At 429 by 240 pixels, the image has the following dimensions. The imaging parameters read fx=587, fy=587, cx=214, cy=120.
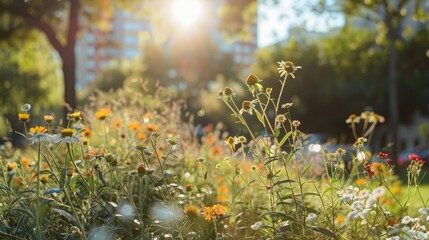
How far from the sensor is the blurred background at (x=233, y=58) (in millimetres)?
14008

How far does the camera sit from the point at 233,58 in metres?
48.2

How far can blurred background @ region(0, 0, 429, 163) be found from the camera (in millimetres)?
14008

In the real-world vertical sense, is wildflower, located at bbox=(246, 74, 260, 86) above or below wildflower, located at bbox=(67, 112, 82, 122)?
above

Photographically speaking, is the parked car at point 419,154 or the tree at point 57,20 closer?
the parked car at point 419,154

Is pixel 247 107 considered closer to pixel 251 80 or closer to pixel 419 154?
pixel 251 80

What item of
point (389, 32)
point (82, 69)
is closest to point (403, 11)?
point (389, 32)

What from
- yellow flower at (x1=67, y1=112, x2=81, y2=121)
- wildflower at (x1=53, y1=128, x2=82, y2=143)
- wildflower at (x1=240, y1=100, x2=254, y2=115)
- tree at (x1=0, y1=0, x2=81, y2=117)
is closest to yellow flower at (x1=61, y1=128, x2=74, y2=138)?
wildflower at (x1=53, y1=128, x2=82, y2=143)

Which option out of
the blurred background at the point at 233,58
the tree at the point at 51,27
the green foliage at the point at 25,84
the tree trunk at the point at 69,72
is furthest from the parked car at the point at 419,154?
the green foliage at the point at 25,84

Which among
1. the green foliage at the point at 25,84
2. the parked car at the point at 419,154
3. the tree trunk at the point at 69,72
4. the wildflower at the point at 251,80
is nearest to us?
the wildflower at the point at 251,80

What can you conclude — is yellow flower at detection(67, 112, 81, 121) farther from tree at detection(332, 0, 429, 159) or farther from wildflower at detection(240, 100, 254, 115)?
tree at detection(332, 0, 429, 159)

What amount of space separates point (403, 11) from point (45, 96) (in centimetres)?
2384

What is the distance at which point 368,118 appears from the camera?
160 inches

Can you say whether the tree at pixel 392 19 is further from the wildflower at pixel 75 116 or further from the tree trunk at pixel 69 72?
the wildflower at pixel 75 116

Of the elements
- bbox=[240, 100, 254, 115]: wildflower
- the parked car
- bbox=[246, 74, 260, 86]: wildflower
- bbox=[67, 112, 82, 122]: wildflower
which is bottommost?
the parked car
